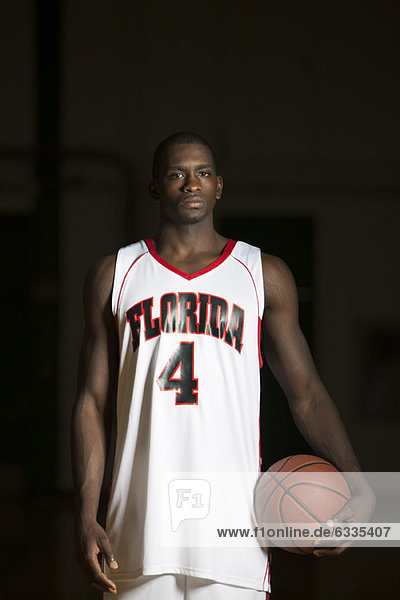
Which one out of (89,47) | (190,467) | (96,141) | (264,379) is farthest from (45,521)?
(89,47)

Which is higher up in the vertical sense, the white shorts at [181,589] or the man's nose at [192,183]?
the man's nose at [192,183]

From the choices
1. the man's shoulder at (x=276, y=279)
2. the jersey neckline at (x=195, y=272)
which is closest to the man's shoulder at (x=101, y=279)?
the jersey neckline at (x=195, y=272)

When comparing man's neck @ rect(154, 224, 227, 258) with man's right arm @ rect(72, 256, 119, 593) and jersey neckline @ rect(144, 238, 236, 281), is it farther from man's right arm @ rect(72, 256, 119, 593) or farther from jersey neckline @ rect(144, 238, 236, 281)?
man's right arm @ rect(72, 256, 119, 593)

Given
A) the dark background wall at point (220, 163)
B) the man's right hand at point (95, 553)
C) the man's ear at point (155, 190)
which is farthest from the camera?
the dark background wall at point (220, 163)

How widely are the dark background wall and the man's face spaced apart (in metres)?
1.64

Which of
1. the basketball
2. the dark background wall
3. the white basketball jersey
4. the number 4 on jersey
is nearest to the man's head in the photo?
the white basketball jersey

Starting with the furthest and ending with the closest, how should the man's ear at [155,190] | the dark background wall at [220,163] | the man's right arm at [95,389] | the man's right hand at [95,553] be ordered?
the dark background wall at [220,163]
the man's ear at [155,190]
the man's right arm at [95,389]
the man's right hand at [95,553]

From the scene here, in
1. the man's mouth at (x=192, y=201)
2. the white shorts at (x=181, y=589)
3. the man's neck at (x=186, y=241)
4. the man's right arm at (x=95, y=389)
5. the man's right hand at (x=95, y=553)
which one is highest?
the man's mouth at (x=192, y=201)

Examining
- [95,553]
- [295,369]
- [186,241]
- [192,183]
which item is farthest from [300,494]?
[192,183]

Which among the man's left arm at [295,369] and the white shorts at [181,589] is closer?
the white shorts at [181,589]

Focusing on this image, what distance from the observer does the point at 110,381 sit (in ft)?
5.47

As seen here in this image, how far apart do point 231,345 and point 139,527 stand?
482mm

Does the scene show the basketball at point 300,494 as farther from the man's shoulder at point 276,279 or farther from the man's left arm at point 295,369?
the man's shoulder at point 276,279

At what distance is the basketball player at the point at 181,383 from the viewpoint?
1528mm
